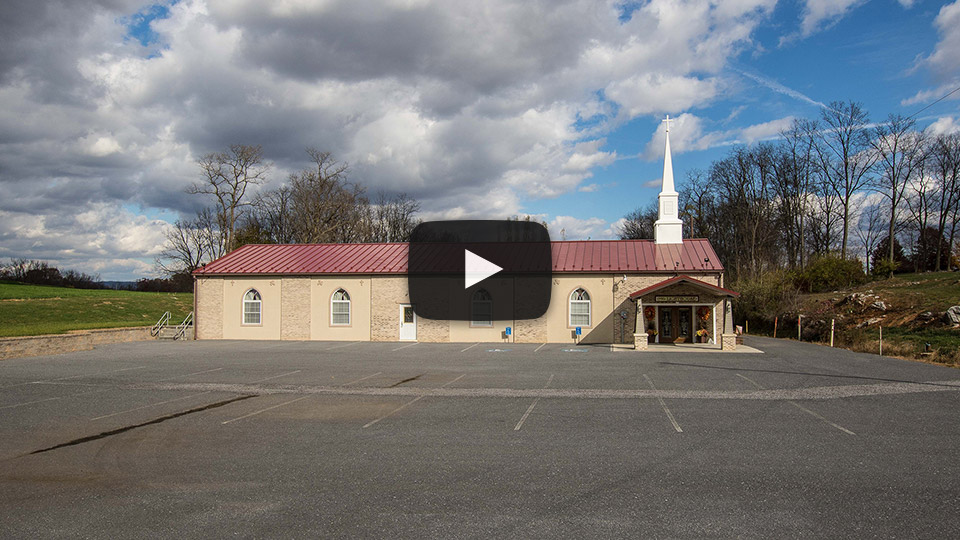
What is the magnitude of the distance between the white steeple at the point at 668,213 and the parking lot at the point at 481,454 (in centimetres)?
1591

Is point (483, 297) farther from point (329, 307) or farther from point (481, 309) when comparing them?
point (329, 307)

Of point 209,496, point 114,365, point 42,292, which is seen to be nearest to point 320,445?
point 209,496

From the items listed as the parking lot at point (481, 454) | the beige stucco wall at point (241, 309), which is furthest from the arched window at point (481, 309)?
the parking lot at point (481, 454)

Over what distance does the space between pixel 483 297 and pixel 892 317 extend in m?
20.4

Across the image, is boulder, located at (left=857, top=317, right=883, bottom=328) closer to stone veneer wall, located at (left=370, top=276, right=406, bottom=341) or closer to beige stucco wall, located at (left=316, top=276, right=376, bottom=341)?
stone veneer wall, located at (left=370, top=276, right=406, bottom=341)

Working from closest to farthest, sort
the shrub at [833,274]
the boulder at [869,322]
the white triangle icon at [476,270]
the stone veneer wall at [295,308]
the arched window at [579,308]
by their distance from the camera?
the arched window at [579,308], the boulder at [869,322], the white triangle icon at [476,270], the stone veneer wall at [295,308], the shrub at [833,274]

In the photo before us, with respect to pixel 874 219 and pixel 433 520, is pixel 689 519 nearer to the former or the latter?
pixel 433 520

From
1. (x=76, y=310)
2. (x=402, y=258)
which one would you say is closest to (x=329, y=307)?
(x=402, y=258)

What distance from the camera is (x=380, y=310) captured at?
31.0 metres

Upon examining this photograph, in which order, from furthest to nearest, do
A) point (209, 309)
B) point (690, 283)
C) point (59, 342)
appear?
point (209, 309) → point (690, 283) → point (59, 342)

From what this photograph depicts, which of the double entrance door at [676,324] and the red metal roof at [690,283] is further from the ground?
the red metal roof at [690,283]

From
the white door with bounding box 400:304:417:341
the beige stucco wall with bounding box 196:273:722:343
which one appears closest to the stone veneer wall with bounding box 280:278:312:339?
the beige stucco wall with bounding box 196:273:722:343

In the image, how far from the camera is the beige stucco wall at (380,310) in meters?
29.2

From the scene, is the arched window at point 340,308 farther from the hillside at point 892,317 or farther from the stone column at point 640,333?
the hillside at point 892,317
